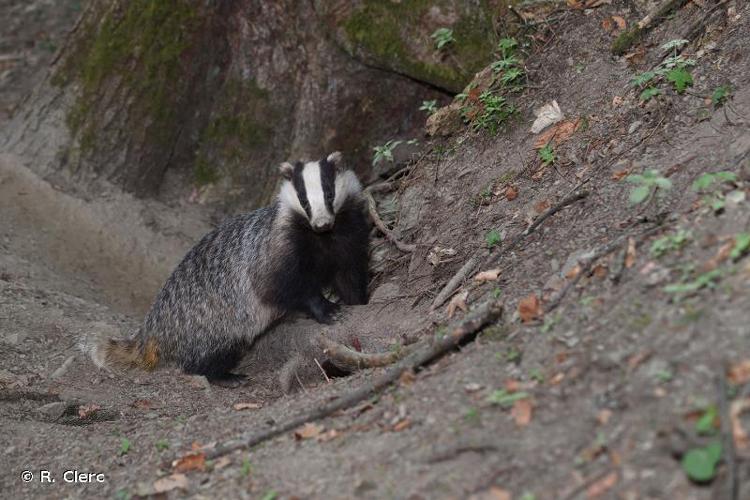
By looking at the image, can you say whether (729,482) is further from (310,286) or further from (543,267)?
(310,286)

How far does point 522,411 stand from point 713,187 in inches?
52.4

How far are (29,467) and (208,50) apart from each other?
12.2ft

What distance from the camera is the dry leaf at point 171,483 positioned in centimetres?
337

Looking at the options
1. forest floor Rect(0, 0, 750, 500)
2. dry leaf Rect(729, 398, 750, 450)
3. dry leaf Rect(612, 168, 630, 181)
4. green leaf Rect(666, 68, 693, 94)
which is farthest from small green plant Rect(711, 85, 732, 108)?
dry leaf Rect(729, 398, 750, 450)

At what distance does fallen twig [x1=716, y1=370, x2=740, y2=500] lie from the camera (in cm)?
222

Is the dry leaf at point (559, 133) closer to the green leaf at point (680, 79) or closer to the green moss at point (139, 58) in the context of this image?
the green leaf at point (680, 79)

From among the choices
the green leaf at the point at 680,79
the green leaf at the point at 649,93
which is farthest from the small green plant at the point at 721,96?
the green leaf at the point at 649,93

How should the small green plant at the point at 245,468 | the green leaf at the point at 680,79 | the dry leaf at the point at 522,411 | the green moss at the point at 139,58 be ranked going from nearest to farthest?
1. the dry leaf at the point at 522,411
2. the small green plant at the point at 245,468
3. the green leaf at the point at 680,79
4. the green moss at the point at 139,58

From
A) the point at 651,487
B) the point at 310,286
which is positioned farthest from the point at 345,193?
the point at 651,487

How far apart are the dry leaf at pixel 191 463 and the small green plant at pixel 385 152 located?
2.67 meters

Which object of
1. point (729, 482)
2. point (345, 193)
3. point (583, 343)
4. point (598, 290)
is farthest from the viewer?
point (345, 193)

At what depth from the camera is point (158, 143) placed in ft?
22.6

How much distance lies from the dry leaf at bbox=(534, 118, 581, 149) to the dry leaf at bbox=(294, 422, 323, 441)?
2.31m

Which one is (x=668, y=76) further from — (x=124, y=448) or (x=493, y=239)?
(x=124, y=448)
